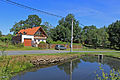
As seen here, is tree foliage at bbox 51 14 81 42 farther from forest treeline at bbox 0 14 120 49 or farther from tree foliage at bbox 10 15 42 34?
tree foliage at bbox 10 15 42 34

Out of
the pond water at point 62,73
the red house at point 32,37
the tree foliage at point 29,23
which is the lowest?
the pond water at point 62,73

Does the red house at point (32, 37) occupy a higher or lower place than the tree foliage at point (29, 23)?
lower

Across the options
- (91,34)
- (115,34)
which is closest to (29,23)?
(91,34)

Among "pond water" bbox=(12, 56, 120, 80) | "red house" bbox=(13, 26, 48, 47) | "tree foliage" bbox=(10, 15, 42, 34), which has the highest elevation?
"tree foliage" bbox=(10, 15, 42, 34)

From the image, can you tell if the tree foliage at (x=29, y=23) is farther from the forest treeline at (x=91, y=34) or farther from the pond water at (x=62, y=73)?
the pond water at (x=62, y=73)

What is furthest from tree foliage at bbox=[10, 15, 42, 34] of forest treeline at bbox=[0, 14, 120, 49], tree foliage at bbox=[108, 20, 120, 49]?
tree foliage at bbox=[108, 20, 120, 49]

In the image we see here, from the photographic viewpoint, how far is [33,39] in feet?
132

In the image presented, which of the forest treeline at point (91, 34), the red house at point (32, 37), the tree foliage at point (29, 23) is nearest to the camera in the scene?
the red house at point (32, 37)

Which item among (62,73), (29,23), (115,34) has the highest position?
(29,23)

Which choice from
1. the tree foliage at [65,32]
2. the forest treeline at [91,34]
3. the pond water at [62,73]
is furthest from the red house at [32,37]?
the pond water at [62,73]

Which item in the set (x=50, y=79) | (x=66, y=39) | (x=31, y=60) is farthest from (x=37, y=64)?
(x=66, y=39)

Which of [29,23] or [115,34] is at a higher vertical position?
[29,23]

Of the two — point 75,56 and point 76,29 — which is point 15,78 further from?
point 76,29

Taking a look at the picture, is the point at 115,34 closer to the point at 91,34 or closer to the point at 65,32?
the point at 91,34
